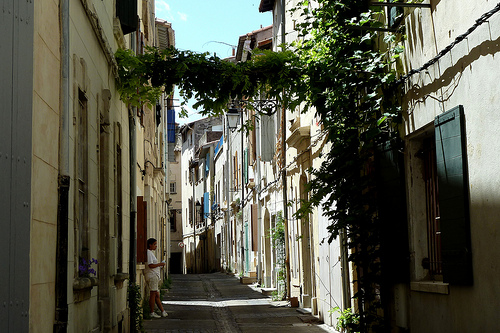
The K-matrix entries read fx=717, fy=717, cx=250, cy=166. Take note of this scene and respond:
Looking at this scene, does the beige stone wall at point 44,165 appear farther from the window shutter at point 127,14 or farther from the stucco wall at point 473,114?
the window shutter at point 127,14

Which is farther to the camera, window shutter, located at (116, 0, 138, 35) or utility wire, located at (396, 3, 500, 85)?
window shutter, located at (116, 0, 138, 35)

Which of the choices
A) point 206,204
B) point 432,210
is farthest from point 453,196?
point 206,204

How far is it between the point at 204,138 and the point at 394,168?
38303mm

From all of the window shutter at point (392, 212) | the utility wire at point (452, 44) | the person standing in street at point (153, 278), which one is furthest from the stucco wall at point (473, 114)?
the person standing in street at point (153, 278)

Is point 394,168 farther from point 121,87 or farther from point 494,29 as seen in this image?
point 121,87

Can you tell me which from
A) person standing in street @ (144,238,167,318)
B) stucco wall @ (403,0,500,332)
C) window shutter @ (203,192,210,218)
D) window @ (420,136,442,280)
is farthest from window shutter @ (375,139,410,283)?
window shutter @ (203,192,210,218)

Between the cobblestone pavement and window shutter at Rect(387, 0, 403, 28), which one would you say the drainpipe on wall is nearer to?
the cobblestone pavement

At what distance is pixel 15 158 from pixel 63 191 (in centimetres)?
152

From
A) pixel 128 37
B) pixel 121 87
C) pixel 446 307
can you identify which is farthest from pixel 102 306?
pixel 128 37

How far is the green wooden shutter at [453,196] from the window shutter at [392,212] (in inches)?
44.9

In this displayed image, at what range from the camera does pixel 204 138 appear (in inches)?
1817

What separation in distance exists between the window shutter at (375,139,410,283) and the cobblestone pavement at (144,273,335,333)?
352 cm

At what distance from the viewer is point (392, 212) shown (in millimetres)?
8281

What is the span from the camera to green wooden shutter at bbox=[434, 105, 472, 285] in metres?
6.29
